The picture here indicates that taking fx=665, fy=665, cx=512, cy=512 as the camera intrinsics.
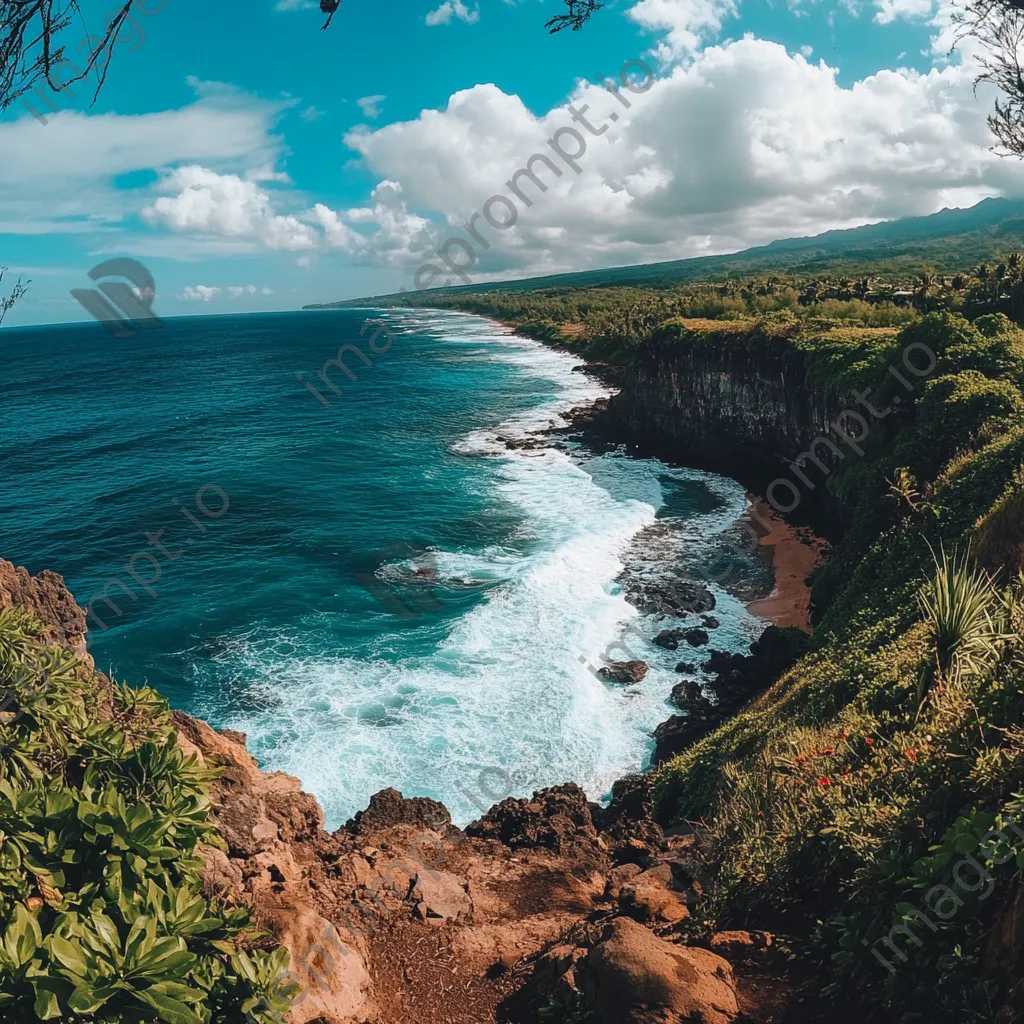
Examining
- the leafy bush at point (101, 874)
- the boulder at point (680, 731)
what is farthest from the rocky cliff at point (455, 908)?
the boulder at point (680, 731)

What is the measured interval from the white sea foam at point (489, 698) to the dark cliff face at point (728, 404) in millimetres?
10819

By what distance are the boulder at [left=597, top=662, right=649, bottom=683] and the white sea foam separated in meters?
0.27

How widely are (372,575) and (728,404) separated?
87.7 ft

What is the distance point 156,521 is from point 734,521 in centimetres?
3015

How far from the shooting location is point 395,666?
2173 cm

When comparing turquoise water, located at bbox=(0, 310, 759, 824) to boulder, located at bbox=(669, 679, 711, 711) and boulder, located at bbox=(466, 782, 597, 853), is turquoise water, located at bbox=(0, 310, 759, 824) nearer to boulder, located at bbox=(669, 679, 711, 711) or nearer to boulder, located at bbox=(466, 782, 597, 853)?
boulder, located at bbox=(669, 679, 711, 711)

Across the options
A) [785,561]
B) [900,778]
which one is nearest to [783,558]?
Answer: [785,561]

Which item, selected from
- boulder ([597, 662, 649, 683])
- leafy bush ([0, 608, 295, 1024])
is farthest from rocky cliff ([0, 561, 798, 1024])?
boulder ([597, 662, 649, 683])

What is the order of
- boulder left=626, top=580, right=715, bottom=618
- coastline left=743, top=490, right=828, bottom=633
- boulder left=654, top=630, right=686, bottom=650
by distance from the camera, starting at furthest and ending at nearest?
1. boulder left=626, top=580, right=715, bottom=618
2. coastline left=743, top=490, right=828, bottom=633
3. boulder left=654, top=630, right=686, bottom=650

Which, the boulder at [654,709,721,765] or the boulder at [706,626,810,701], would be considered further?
the boulder at [706,626,810,701]

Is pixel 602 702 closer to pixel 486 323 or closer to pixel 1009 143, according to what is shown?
pixel 1009 143

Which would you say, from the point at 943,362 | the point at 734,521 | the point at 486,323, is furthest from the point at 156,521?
the point at 486,323

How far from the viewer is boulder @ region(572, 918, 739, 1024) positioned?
5.31m

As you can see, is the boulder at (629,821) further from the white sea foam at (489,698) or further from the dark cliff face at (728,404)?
the dark cliff face at (728,404)
